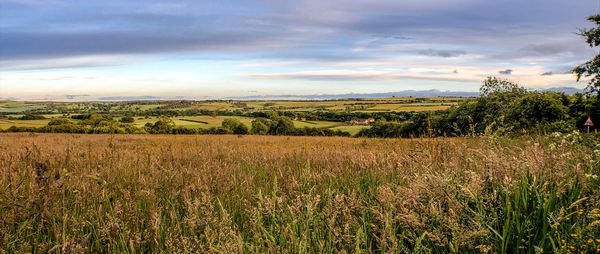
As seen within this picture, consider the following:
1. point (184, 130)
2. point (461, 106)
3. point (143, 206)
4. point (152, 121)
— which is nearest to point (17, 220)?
point (143, 206)

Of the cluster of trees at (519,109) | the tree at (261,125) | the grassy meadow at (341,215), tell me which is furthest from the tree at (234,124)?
the grassy meadow at (341,215)

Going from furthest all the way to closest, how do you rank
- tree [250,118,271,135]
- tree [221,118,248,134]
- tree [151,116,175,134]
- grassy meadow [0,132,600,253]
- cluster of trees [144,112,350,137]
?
tree [250,118,271,135] < tree [221,118,248,134] < tree [151,116,175,134] < cluster of trees [144,112,350,137] < grassy meadow [0,132,600,253]

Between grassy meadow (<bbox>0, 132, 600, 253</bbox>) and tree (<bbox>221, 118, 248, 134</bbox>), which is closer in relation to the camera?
grassy meadow (<bbox>0, 132, 600, 253</bbox>)

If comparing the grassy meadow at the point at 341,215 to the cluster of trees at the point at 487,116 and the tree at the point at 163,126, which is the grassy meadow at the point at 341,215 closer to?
the cluster of trees at the point at 487,116

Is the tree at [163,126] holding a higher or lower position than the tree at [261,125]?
higher

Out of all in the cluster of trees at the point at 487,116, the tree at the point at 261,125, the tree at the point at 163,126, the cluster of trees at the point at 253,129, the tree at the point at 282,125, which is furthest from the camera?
the tree at the point at 261,125

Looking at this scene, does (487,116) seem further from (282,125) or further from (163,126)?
(163,126)

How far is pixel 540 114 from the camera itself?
3744 centimetres

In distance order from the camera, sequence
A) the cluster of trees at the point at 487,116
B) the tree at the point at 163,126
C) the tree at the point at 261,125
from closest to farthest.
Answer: the cluster of trees at the point at 487,116 < the tree at the point at 163,126 < the tree at the point at 261,125

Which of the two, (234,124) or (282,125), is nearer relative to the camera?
(282,125)

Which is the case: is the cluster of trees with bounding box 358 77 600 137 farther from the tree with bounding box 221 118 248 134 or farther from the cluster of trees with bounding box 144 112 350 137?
the tree with bounding box 221 118 248 134

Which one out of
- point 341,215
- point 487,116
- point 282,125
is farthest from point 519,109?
point 341,215

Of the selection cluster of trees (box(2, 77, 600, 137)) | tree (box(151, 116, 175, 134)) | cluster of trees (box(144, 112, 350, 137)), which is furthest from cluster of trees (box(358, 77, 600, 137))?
tree (box(151, 116, 175, 134))

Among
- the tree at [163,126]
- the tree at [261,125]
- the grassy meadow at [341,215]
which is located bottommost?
the tree at [261,125]
